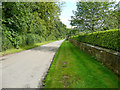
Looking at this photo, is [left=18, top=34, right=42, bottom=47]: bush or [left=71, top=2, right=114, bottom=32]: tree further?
[left=18, top=34, right=42, bottom=47]: bush

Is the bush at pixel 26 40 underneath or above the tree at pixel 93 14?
underneath

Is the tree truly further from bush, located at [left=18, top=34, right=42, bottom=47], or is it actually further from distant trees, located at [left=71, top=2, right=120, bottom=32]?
bush, located at [left=18, top=34, right=42, bottom=47]

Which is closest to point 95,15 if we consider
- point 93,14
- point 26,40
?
point 93,14

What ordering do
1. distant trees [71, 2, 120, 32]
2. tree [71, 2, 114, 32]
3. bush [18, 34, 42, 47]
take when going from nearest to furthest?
distant trees [71, 2, 120, 32]
tree [71, 2, 114, 32]
bush [18, 34, 42, 47]

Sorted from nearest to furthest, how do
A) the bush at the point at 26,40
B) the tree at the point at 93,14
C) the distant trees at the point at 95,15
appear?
the distant trees at the point at 95,15
the tree at the point at 93,14
the bush at the point at 26,40

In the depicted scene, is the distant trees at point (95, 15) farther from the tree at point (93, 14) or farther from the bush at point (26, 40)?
the bush at point (26, 40)

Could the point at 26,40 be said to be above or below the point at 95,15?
below

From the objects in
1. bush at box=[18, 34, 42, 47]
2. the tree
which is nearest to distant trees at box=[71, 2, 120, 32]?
the tree

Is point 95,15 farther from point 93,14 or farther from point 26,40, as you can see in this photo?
point 26,40

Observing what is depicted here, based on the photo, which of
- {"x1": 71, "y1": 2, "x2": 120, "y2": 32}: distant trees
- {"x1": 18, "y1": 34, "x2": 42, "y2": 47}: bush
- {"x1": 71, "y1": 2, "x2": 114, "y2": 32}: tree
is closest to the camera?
{"x1": 71, "y1": 2, "x2": 120, "y2": 32}: distant trees

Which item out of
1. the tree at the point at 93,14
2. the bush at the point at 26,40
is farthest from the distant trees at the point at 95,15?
the bush at the point at 26,40

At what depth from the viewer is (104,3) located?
12430 millimetres

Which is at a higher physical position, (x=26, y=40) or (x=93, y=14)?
(x=93, y=14)

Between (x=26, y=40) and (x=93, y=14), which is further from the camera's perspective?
(x=26, y=40)
